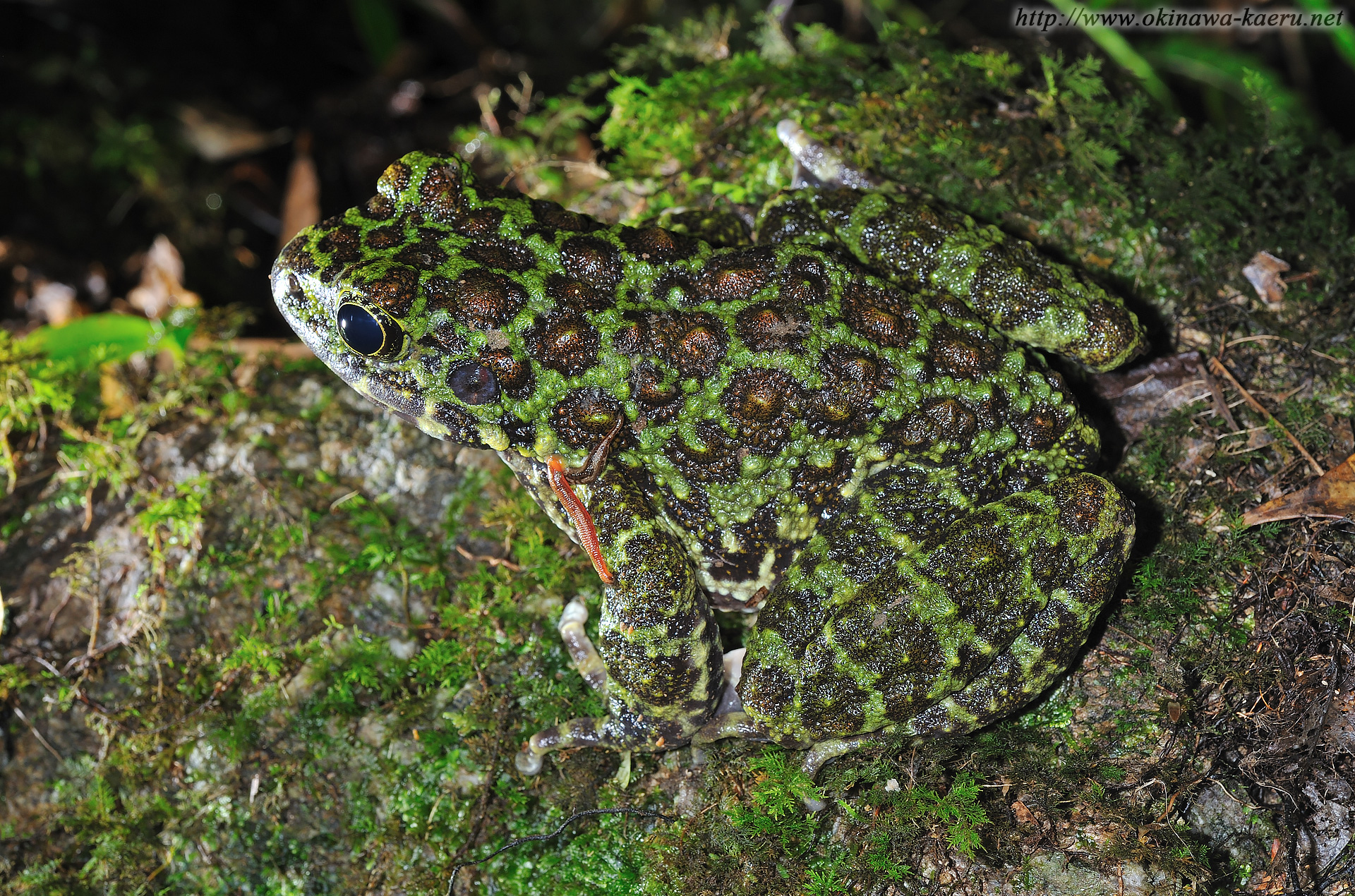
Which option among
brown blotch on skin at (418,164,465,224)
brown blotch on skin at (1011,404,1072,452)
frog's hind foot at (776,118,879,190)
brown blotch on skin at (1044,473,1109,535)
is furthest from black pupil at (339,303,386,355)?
brown blotch on skin at (1044,473,1109,535)

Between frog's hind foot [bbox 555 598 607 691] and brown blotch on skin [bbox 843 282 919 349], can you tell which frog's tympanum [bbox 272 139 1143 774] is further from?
frog's hind foot [bbox 555 598 607 691]

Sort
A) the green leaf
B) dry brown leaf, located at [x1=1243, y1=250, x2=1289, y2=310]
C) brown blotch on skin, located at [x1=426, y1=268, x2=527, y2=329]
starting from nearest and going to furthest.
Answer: brown blotch on skin, located at [x1=426, y1=268, x2=527, y2=329], dry brown leaf, located at [x1=1243, y1=250, x2=1289, y2=310], the green leaf

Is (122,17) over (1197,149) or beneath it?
beneath

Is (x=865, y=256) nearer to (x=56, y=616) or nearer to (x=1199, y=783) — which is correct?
(x=1199, y=783)

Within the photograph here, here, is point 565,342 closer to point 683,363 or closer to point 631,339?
point 631,339

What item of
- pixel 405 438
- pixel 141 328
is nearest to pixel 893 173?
pixel 405 438

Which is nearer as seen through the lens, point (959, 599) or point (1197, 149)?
point (959, 599)

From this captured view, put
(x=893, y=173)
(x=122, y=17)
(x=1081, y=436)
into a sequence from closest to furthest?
(x=1081, y=436) < (x=893, y=173) < (x=122, y=17)
